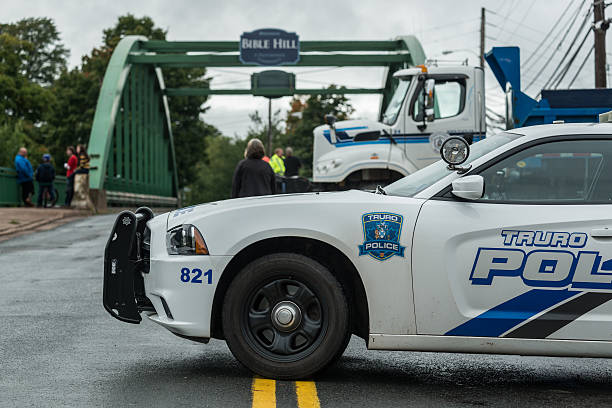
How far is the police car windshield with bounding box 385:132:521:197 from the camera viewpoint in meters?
5.87

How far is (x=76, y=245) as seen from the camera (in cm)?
1620

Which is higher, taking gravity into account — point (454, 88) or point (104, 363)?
point (454, 88)

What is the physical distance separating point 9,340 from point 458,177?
354 cm

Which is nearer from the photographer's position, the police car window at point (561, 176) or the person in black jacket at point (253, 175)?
the police car window at point (561, 176)

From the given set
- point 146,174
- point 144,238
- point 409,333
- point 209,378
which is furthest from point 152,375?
point 146,174

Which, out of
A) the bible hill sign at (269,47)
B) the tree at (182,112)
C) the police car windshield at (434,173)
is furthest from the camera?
the tree at (182,112)

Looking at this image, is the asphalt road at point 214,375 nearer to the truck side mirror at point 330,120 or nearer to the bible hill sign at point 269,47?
the truck side mirror at point 330,120

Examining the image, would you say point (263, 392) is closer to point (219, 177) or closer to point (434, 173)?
point (434, 173)

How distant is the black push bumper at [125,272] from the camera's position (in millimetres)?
5918

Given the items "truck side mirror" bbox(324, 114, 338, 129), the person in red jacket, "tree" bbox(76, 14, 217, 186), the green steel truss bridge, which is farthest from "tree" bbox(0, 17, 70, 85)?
"truck side mirror" bbox(324, 114, 338, 129)

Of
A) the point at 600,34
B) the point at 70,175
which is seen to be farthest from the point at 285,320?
the point at 70,175

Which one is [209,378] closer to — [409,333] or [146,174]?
[409,333]

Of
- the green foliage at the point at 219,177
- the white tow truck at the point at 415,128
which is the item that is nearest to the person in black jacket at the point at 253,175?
the white tow truck at the point at 415,128

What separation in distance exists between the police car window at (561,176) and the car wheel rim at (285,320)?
1.24 m
